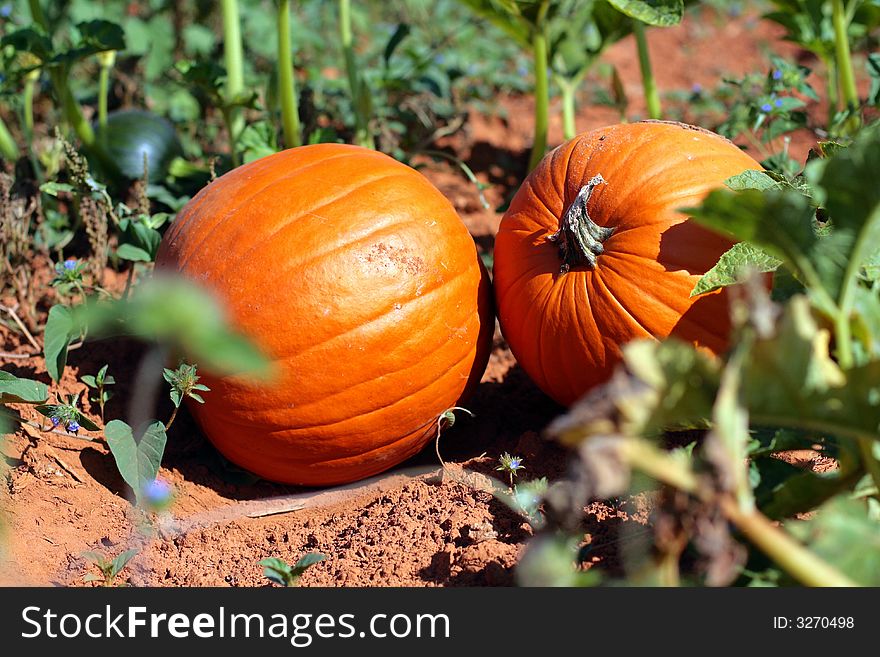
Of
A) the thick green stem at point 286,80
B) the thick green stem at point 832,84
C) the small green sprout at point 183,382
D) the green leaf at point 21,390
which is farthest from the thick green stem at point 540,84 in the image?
the green leaf at point 21,390

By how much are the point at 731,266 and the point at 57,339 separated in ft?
5.40

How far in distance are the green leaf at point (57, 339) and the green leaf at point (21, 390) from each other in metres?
0.08

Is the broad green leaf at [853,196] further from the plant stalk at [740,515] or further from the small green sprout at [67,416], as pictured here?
the small green sprout at [67,416]

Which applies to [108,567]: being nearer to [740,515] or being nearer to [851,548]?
[740,515]

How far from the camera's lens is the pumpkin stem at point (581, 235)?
222 centimetres

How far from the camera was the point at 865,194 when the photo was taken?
1.43 meters

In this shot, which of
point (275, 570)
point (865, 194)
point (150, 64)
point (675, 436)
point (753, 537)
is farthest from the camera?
point (150, 64)

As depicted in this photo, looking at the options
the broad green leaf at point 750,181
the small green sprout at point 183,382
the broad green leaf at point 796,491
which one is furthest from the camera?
the small green sprout at point 183,382

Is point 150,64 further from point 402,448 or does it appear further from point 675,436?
point 675,436

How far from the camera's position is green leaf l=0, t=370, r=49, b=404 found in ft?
7.53

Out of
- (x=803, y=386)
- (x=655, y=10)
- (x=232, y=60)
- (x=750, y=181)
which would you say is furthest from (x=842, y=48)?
(x=803, y=386)
